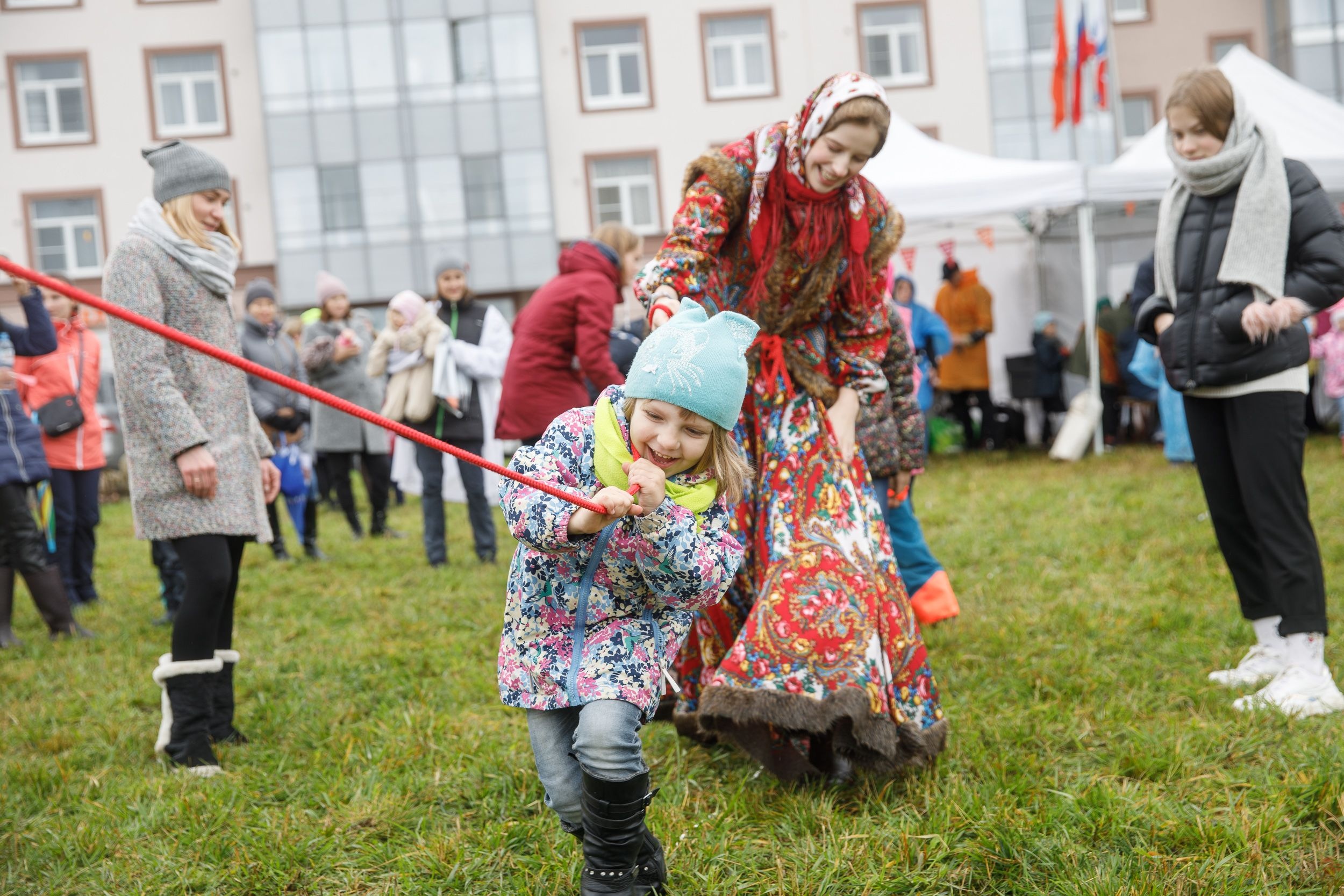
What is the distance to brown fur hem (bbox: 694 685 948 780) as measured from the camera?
2816 millimetres

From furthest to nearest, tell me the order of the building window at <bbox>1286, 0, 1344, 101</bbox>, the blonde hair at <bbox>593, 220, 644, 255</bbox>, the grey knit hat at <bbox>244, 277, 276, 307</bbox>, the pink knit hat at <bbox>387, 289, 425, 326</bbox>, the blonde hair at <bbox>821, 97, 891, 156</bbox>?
1. the building window at <bbox>1286, 0, 1344, 101</bbox>
2. the pink knit hat at <bbox>387, 289, 425, 326</bbox>
3. the grey knit hat at <bbox>244, 277, 276, 307</bbox>
4. the blonde hair at <bbox>593, 220, 644, 255</bbox>
5. the blonde hair at <bbox>821, 97, 891, 156</bbox>

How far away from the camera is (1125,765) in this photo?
3.19m

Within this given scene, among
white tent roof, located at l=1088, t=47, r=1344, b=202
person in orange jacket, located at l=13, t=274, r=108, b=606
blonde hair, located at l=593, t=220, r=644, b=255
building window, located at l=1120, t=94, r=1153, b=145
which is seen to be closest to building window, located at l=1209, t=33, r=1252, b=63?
building window, located at l=1120, t=94, r=1153, b=145

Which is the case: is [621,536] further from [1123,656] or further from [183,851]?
[1123,656]

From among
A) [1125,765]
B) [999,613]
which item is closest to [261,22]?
[999,613]

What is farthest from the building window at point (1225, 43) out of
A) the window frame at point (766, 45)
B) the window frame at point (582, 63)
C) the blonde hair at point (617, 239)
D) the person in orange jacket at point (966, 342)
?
the blonde hair at point (617, 239)

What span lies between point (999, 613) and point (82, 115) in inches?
1014

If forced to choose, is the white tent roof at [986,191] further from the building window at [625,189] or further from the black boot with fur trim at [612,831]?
the building window at [625,189]

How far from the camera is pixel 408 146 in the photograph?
2538cm

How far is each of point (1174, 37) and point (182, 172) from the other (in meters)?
26.5

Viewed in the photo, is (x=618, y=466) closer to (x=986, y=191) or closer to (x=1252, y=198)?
(x=1252, y=198)

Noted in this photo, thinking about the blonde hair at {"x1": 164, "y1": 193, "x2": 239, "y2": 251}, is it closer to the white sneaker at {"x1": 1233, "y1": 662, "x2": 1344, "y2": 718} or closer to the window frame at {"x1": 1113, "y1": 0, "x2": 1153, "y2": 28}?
the white sneaker at {"x1": 1233, "y1": 662, "x2": 1344, "y2": 718}

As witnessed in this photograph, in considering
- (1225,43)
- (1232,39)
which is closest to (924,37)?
(1225,43)

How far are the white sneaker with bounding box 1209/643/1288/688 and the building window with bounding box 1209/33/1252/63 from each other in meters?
24.6
